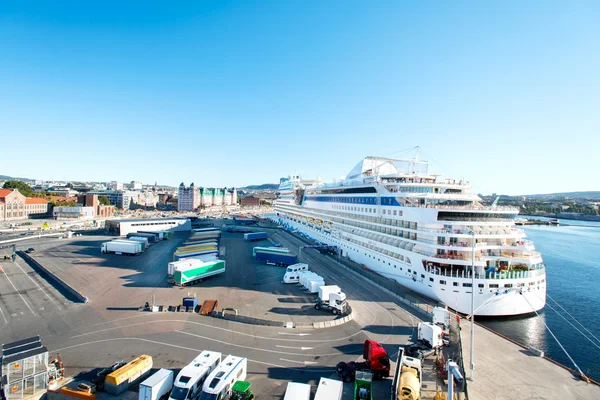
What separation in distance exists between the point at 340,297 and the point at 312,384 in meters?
8.55

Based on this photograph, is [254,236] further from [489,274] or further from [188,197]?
[188,197]

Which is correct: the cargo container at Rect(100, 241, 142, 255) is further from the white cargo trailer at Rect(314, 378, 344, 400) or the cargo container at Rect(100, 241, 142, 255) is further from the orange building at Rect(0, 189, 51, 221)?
the orange building at Rect(0, 189, 51, 221)

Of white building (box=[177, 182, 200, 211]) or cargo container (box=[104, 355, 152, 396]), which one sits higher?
white building (box=[177, 182, 200, 211])

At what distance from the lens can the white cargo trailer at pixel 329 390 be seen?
36.9ft

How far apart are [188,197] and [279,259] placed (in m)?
132

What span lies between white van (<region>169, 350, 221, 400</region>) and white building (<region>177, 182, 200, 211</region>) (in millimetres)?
149278

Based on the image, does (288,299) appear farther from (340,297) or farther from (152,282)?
(152,282)

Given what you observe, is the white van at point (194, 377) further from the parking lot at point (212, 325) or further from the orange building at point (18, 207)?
→ the orange building at point (18, 207)

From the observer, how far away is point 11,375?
12.4 metres

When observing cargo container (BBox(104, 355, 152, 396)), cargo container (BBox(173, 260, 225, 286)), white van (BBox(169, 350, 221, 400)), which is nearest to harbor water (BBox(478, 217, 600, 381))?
white van (BBox(169, 350, 221, 400))

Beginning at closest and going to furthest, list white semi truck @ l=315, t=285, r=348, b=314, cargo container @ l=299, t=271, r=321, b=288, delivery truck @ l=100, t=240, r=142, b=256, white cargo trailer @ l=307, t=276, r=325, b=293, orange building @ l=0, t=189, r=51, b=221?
white semi truck @ l=315, t=285, r=348, b=314 < white cargo trailer @ l=307, t=276, r=325, b=293 < cargo container @ l=299, t=271, r=321, b=288 < delivery truck @ l=100, t=240, r=142, b=256 < orange building @ l=0, t=189, r=51, b=221

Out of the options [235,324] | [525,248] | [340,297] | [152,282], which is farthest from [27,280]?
[525,248]

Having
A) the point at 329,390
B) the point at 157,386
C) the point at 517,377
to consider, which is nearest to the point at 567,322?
the point at 517,377

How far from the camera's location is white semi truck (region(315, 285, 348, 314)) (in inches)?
838
